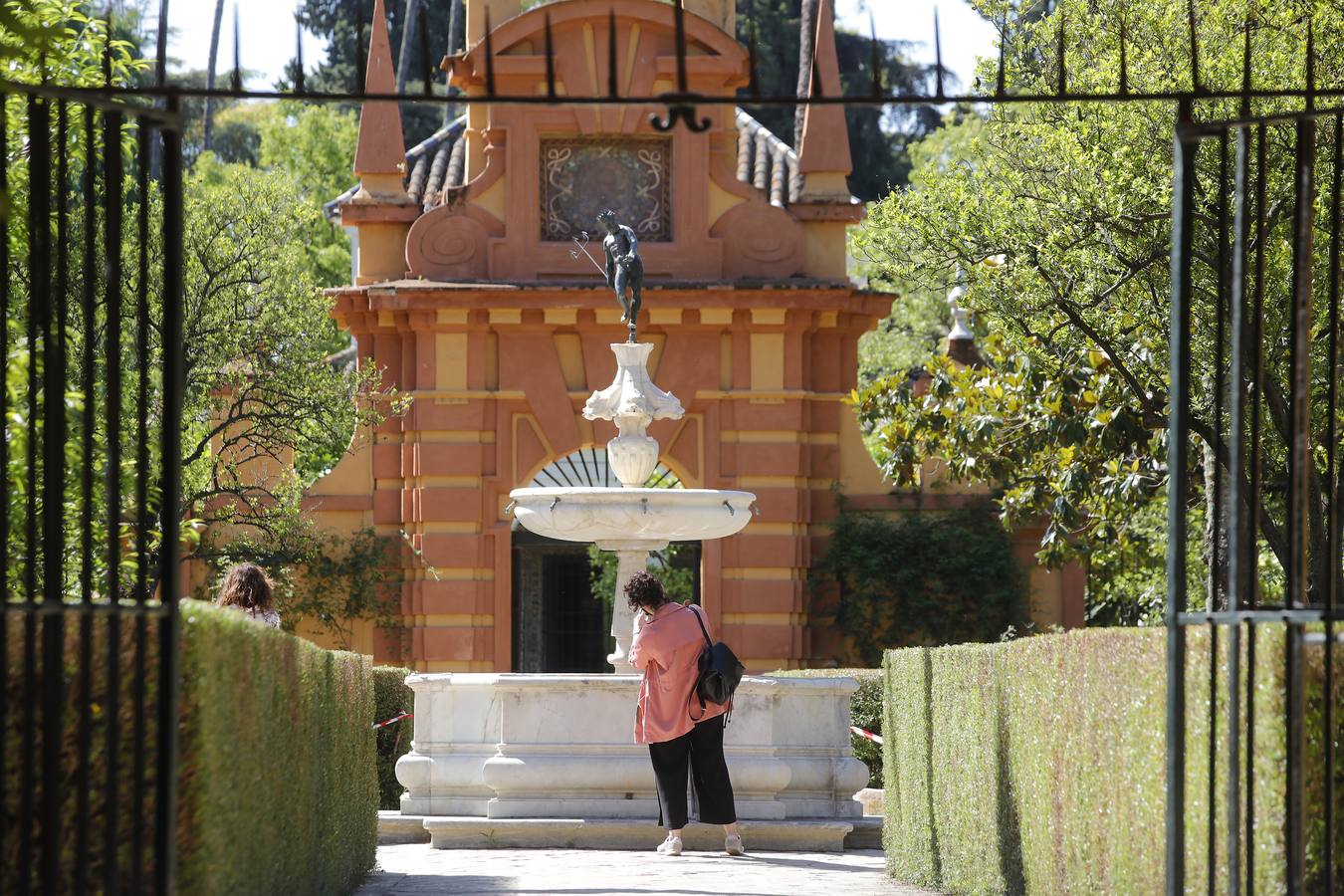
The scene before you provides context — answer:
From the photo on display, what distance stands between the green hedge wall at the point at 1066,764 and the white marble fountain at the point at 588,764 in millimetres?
1594

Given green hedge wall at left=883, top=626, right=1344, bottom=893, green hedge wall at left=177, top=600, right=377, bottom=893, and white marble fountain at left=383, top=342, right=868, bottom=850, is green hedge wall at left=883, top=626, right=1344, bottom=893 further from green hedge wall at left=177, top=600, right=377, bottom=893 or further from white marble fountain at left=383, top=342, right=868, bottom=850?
green hedge wall at left=177, top=600, right=377, bottom=893

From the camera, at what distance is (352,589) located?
77.8 feet

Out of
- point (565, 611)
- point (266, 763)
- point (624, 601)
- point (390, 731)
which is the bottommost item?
point (390, 731)

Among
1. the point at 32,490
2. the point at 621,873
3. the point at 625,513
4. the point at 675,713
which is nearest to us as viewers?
the point at 32,490

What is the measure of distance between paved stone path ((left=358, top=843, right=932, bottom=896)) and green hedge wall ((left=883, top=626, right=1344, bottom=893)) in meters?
0.51

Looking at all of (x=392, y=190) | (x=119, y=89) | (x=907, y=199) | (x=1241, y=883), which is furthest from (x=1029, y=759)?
(x=392, y=190)

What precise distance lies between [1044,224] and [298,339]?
7.98 metres

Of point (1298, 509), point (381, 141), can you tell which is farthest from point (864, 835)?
point (381, 141)

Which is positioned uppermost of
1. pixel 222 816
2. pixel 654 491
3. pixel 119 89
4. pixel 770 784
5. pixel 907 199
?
pixel 907 199

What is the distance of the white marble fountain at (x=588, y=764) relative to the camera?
1322cm

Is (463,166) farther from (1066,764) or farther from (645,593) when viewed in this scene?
(1066,764)

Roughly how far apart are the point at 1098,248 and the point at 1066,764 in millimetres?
8528

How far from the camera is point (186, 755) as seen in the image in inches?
257

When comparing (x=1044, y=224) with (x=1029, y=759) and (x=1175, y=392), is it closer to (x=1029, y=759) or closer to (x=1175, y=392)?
(x=1029, y=759)
